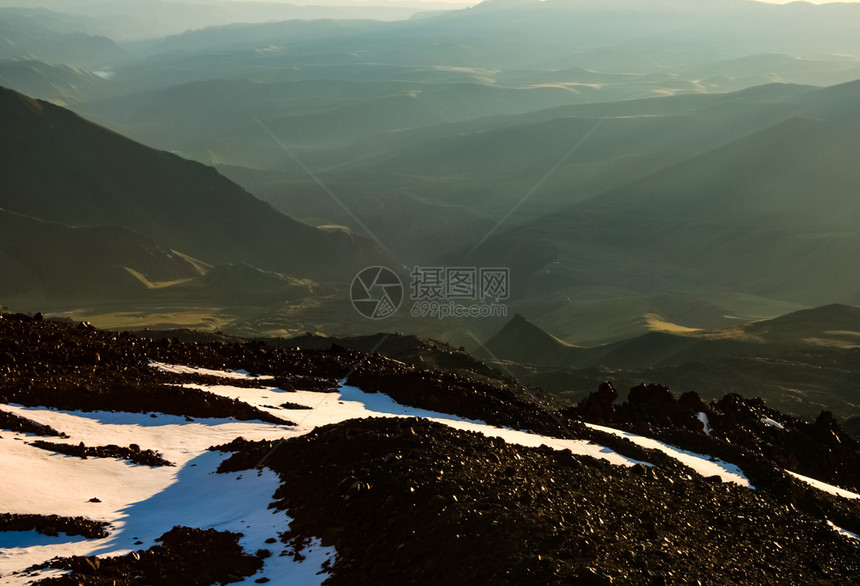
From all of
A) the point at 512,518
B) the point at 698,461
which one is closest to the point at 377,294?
the point at 698,461

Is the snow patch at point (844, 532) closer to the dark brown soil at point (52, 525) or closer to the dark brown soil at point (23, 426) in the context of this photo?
the dark brown soil at point (52, 525)

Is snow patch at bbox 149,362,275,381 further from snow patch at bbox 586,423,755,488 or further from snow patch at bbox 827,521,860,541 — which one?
snow patch at bbox 827,521,860,541

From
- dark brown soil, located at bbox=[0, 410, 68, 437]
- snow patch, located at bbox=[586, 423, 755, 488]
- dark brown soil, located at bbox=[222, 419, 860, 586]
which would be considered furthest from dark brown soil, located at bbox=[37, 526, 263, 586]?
snow patch, located at bbox=[586, 423, 755, 488]

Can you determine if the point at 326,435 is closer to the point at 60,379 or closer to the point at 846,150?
the point at 60,379

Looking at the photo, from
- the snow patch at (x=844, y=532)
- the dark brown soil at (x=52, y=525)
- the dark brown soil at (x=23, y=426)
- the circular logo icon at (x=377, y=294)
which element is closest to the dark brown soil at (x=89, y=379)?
the dark brown soil at (x=23, y=426)

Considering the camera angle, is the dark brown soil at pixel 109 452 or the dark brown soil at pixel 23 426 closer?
the dark brown soil at pixel 109 452

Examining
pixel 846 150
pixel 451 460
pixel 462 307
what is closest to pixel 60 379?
pixel 451 460

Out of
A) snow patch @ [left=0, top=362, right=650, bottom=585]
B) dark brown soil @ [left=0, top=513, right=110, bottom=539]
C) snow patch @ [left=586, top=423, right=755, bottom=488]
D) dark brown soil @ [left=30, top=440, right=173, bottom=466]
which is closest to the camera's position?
snow patch @ [left=0, top=362, right=650, bottom=585]
